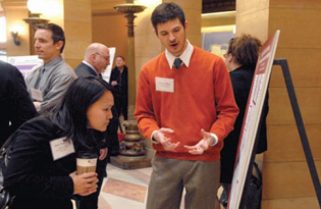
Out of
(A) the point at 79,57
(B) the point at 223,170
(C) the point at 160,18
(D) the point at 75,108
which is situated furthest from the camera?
(A) the point at 79,57

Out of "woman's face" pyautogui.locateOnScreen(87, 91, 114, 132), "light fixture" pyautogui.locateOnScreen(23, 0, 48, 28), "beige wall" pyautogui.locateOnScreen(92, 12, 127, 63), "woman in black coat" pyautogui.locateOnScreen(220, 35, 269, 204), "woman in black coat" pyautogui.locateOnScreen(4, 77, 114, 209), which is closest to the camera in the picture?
"woman in black coat" pyautogui.locateOnScreen(4, 77, 114, 209)

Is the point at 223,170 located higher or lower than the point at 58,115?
lower

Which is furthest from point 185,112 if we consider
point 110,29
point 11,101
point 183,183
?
point 110,29

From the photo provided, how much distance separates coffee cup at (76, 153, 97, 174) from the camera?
4.50 ft

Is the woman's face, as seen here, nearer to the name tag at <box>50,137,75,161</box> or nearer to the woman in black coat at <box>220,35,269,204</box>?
the name tag at <box>50,137,75,161</box>

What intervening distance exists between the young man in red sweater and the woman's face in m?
0.43

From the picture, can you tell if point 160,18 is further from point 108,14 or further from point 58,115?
point 108,14

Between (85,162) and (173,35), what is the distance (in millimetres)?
789

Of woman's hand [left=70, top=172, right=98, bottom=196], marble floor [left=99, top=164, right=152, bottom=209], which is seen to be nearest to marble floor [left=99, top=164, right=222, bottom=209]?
marble floor [left=99, top=164, right=152, bottom=209]

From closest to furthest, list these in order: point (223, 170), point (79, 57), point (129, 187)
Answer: point (223, 170)
point (129, 187)
point (79, 57)

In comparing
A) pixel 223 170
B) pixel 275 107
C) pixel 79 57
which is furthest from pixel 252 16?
pixel 79 57

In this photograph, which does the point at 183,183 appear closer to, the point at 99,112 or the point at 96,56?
the point at 99,112

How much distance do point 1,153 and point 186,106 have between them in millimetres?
930

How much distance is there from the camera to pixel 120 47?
10922 millimetres
